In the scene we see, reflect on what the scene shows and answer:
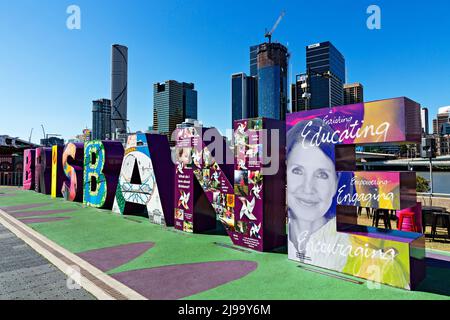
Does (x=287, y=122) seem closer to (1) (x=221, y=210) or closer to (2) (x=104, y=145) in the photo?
(1) (x=221, y=210)

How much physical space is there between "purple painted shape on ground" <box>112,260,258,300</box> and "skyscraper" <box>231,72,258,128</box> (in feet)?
480

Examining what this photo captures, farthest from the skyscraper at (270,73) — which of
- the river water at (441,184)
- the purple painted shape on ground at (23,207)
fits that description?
the purple painted shape on ground at (23,207)

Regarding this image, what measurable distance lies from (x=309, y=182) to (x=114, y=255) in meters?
5.68

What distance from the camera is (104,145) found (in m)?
15.5

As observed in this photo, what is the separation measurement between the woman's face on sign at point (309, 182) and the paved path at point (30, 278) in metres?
5.13

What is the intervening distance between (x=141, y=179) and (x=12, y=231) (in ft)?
16.7

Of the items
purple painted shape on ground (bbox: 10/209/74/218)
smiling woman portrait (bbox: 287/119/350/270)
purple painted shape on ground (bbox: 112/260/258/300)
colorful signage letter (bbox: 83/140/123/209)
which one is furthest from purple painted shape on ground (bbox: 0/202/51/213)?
smiling woman portrait (bbox: 287/119/350/270)

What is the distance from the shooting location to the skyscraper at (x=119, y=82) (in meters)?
140

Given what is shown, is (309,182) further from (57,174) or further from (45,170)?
(45,170)

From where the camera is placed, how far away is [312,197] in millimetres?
7383

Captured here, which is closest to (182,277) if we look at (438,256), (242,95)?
(438,256)

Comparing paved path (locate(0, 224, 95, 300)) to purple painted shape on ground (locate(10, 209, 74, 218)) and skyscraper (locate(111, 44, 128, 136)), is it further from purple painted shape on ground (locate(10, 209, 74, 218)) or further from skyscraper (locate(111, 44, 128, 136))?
skyscraper (locate(111, 44, 128, 136))

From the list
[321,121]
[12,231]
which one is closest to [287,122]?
[321,121]

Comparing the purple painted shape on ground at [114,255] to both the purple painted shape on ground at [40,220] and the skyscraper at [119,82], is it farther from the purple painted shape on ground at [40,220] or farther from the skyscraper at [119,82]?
the skyscraper at [119,82]
